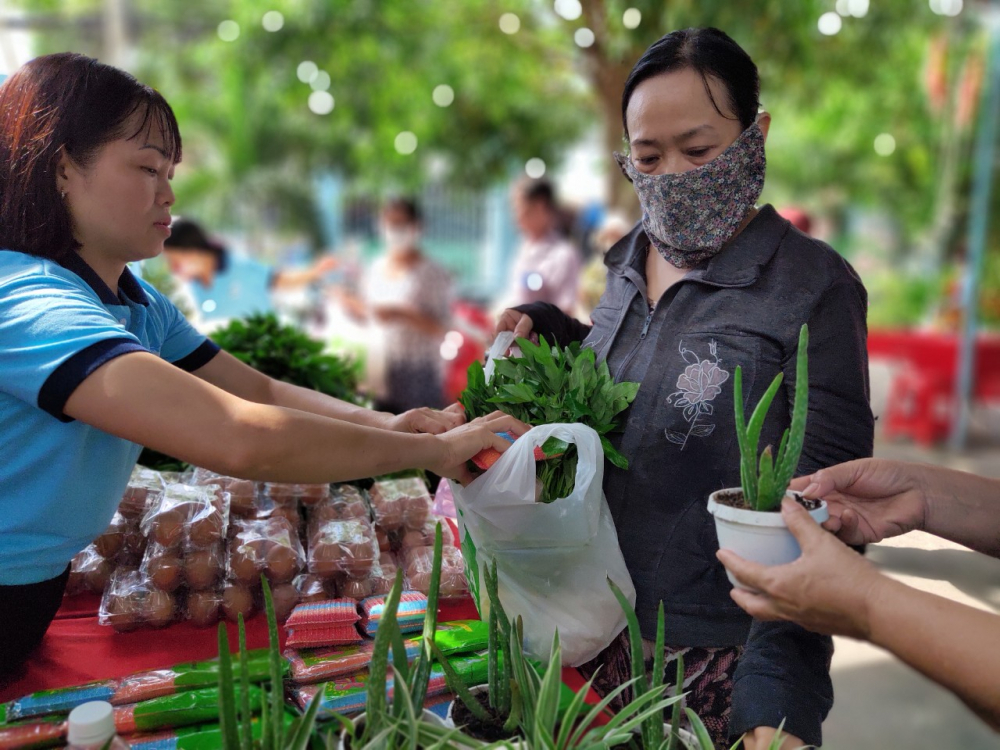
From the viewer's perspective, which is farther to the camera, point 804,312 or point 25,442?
point 804,312

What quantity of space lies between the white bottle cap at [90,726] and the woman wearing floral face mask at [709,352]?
99 cm

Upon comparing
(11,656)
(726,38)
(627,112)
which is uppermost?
(726,38)

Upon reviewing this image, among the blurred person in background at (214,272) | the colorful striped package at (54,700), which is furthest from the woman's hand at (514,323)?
the blurred person in background at (214,272)

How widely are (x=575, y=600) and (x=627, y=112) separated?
3.46 ft

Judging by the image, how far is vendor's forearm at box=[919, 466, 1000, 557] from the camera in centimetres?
151

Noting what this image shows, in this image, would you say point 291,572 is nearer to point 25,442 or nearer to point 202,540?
point 202,540

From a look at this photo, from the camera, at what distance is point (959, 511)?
151 cm

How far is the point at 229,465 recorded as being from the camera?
1.29 metres

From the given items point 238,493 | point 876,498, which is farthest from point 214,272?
point 876,498

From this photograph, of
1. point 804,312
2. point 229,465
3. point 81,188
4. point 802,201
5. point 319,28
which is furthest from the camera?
point 802,201

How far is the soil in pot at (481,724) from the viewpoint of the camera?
4.19 ft

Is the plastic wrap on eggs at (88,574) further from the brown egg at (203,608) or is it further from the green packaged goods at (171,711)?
the green packaged goods at (171,711)

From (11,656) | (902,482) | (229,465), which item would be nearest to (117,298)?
(229,465)

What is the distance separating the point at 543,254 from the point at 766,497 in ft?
16.6
